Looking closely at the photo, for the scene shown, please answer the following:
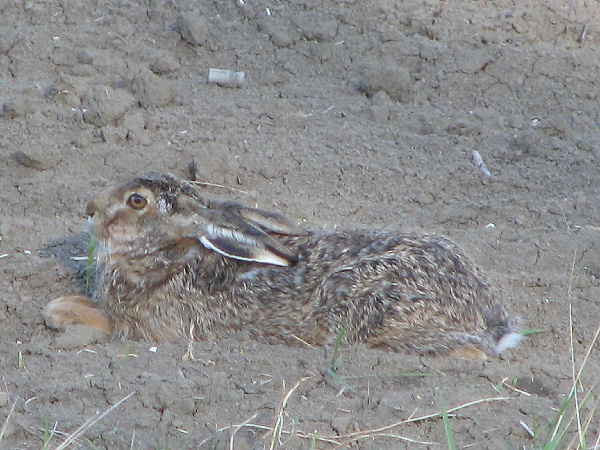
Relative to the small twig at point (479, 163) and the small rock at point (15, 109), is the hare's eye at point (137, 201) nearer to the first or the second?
the small rock at point (15, 109)

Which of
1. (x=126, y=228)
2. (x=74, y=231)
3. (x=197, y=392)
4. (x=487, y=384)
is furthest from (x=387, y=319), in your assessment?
(x=74, y=231)

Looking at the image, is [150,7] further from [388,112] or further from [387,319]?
[387,319]

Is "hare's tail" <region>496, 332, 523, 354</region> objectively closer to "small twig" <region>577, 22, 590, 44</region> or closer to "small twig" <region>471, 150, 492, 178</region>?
"small twig" <region>471, 150, 492, 178</region>

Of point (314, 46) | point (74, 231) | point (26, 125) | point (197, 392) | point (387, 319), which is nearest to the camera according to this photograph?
point (197, 392)

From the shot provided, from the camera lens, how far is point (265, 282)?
577 centimetres

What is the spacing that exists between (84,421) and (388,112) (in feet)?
14.6

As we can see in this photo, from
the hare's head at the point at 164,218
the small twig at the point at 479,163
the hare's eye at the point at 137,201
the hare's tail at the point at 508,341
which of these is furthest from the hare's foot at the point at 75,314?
the small twig at the point at 479,163

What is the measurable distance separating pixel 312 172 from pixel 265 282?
1.89 metres

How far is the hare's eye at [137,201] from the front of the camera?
587 cm

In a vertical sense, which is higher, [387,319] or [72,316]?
[387,319]

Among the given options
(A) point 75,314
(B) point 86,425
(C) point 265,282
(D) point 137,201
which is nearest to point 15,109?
(D) point 137,201

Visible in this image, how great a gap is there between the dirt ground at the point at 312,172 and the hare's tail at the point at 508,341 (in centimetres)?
6

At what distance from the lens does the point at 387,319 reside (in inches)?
214

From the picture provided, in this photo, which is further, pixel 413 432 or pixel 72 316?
pixel 72 316
